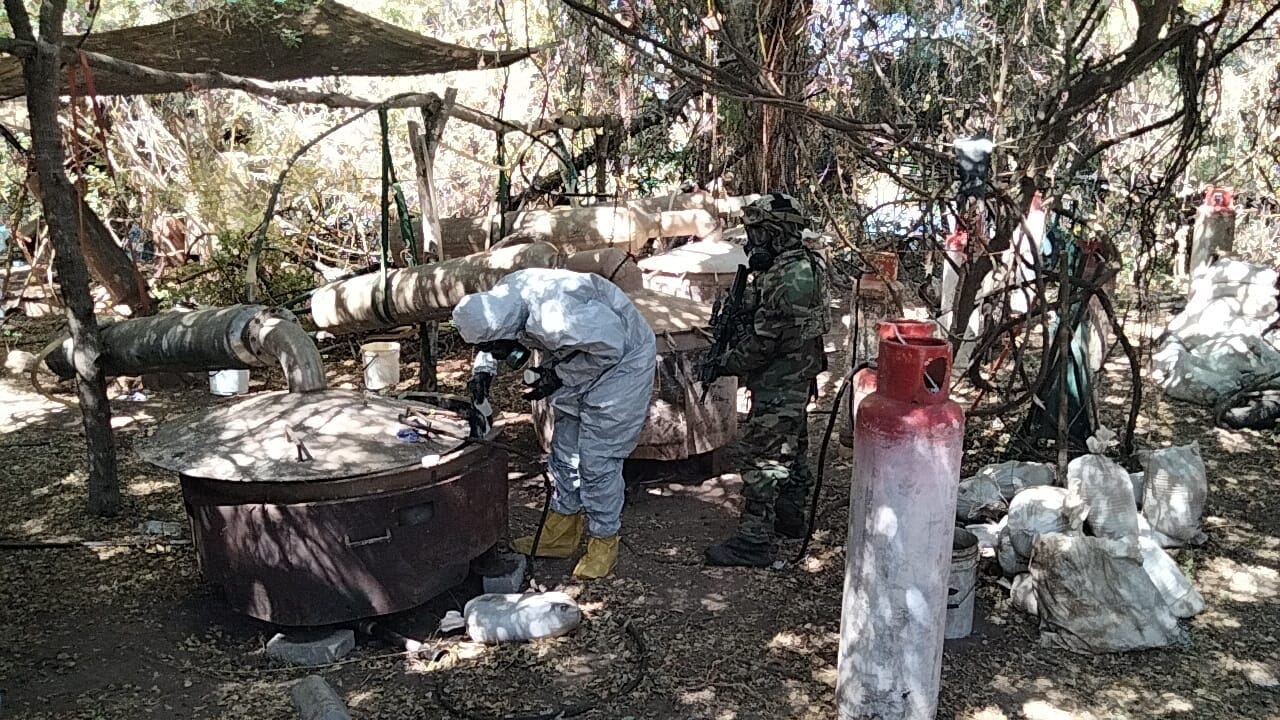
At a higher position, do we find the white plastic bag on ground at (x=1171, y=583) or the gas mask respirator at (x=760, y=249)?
the gas mask respirator at (x=760, y=249)

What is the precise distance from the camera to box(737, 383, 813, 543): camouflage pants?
16.5 ft

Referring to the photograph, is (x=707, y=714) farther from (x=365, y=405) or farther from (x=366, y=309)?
(x=366, y=309)

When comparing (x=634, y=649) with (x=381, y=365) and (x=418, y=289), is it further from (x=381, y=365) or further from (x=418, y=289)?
(x=381, y=365)

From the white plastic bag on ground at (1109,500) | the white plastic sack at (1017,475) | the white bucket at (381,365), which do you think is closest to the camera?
the white plastic bag on ground at (1109,500)

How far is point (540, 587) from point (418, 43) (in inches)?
149

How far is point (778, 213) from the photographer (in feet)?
16.3

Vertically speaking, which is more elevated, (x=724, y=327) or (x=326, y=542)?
(x=724, y=327)

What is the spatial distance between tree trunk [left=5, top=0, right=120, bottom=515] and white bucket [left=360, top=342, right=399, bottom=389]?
256 centimetres

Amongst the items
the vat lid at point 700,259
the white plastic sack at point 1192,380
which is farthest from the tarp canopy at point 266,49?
the white plastic sack at point 1192,380

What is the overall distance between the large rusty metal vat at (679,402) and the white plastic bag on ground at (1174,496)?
2470 mm

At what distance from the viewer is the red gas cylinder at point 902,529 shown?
3.20 metres

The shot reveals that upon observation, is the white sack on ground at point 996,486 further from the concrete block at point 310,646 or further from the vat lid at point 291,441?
the concrete block at point 310,646

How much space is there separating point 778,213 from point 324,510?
8.88 feet

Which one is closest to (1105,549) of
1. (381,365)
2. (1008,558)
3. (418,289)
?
(1008,558)
